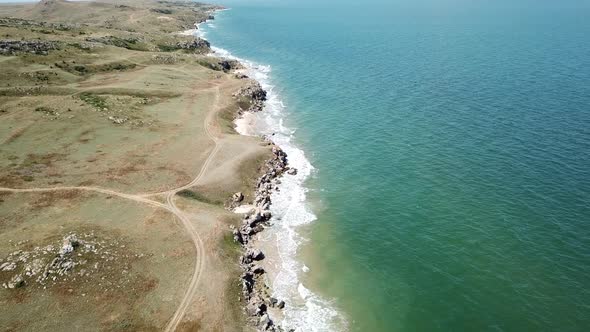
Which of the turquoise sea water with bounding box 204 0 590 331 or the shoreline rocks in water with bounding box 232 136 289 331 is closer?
the shoreline rocks in water with bounding box 232 136 289 331

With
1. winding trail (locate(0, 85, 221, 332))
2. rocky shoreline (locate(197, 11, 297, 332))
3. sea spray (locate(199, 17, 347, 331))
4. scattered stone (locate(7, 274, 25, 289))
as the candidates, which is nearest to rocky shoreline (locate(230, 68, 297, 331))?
rocky shoreline (locate(197, 11, 297, 332))

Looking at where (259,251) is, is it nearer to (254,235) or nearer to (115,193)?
(254,235)

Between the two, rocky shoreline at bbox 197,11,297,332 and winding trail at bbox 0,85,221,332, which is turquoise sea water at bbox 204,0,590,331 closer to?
rocky shoreline at bbox 197,11,297,332

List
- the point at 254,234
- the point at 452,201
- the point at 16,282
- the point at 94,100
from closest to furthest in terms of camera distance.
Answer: the point at 16,282 → the point at 254,234 → the point at 452,201 → the point at 94,100

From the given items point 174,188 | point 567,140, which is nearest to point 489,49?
point 567,140

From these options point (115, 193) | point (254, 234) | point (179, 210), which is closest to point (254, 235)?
point (254, 234)

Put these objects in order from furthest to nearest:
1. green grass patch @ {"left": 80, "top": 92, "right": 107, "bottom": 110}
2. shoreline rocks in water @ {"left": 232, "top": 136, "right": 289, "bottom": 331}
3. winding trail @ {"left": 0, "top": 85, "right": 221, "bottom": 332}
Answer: green grass patch @ {"left": 80, "top": 92, "right": 107, "bottom": 110} → shoreline rocks in water @ {"left": 232, "top": 136, "right": 289, "bottom": 331} → winding trail @ {"left": 0, "top": 85, "right": 221, "bottom": 332}

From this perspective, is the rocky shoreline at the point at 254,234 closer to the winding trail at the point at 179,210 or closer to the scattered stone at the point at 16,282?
the winding trail at the point at 179,210
